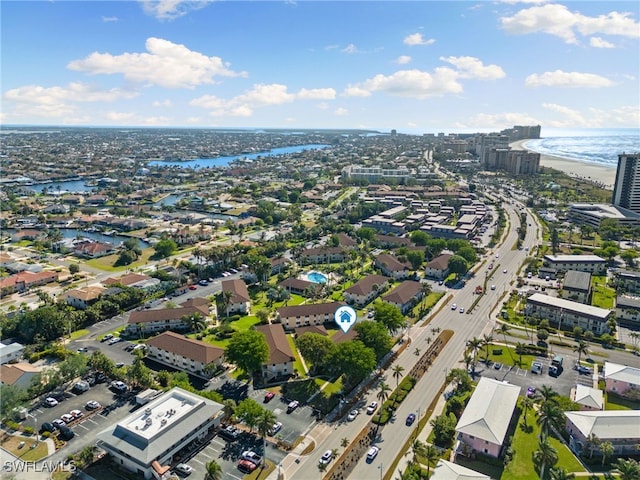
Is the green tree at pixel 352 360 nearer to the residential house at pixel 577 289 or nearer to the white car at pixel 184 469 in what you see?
the white car at pixel 184 469

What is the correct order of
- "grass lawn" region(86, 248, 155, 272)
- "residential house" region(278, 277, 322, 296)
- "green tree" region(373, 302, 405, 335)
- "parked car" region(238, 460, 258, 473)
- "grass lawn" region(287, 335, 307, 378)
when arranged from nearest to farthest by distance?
"parked car" region(238, 460, 258, 473), "grass lawn" region(287, 335, 307, 378), "green tree" region(373, 302, 405, 335), "residential house" region(278, 277, 322, 296), "grass lawn" region(86, 248, 155, 272)

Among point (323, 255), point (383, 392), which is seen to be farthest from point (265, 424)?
point (323, 255)

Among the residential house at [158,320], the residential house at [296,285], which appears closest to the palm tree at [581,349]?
the residential house at [296,285]

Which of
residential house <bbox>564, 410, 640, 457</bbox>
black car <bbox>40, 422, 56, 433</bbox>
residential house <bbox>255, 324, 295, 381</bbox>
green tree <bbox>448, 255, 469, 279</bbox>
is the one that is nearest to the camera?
residential house <bbox>564, 410, 640, 457</bbox>

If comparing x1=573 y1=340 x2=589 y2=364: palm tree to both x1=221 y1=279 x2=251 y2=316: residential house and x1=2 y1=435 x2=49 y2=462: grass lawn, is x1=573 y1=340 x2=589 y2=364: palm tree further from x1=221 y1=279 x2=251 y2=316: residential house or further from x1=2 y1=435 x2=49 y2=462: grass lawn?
x1=2 y1=435 x2=49 y2=462: grass lawn

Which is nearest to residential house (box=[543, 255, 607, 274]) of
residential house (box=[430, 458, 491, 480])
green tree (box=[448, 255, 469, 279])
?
green tree (box=[448, 255, 469, 279])

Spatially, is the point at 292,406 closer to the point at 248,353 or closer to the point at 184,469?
the point at 248,353

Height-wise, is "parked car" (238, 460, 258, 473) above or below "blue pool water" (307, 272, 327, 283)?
below
